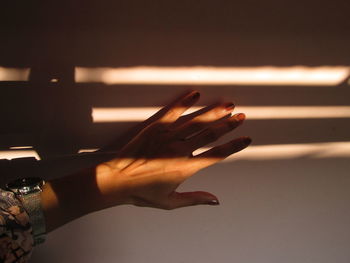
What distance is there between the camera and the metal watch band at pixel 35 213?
62 centimetres

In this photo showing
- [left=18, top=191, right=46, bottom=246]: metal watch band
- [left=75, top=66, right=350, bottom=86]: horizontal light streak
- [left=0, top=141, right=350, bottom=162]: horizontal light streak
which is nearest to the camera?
[left=18, top=191, right=46, bottom=246]: metal watch band

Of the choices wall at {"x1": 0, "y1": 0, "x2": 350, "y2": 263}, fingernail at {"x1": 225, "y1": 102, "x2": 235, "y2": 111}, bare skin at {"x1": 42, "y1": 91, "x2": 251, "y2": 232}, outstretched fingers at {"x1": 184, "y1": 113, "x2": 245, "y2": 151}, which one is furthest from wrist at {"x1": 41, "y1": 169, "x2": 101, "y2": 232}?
fingernail at {"x1": 225, "y1": 102, "x2": 235, "y2": 111}

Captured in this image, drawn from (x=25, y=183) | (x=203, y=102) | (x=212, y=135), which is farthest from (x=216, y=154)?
(x=25, y=183)

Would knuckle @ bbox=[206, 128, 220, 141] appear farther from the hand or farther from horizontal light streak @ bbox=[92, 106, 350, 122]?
horizontal light streak @ bbox=[92, 106, 350, 122]

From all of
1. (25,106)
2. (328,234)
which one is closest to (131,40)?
(25,106)

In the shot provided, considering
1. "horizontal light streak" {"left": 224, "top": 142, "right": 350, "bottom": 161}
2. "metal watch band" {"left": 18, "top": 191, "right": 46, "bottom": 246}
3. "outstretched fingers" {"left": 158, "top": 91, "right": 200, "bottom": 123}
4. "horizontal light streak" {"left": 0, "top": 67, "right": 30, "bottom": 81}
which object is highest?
"horizontal light streak" {"left": 0, "top": 67, "right": 30, "bottom": 81}

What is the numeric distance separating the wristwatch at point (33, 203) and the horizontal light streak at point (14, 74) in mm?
233

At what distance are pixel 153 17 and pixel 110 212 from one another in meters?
0.50

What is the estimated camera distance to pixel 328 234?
38.9 inches

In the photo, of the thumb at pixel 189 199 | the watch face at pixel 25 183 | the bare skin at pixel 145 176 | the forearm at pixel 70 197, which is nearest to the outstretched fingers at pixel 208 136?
the bare skin at pixel 145 176

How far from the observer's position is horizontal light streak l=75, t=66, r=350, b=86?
0.73 meters

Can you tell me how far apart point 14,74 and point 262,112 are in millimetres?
609

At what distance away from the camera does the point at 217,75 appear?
77 cm

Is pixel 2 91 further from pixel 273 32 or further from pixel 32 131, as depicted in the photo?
pixel 273 32
